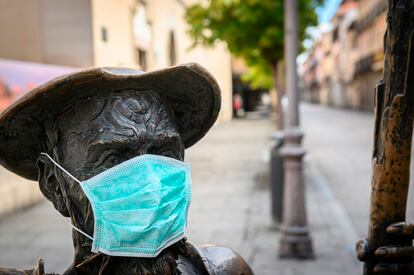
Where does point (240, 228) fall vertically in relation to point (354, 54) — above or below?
below

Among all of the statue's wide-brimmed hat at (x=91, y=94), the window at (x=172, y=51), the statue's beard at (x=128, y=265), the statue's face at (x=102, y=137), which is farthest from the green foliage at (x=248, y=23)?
the statue's beard at (x=128, y=265)

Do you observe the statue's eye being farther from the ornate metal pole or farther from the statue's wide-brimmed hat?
the ornate metal pole

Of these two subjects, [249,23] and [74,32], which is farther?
[249,23]

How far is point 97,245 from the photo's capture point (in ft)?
5.04

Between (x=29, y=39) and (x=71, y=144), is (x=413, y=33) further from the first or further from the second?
(x=29, y=39)

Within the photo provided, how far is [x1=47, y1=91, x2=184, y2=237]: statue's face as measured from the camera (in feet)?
4.94

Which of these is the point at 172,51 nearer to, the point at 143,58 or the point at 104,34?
the point at 143,58

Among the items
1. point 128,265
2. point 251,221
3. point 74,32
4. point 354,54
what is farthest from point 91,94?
point 354,54

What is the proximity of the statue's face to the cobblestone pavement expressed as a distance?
4232 millimetres

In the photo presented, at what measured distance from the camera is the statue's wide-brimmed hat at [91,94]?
4.80ft

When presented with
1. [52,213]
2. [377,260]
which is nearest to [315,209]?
[52,213]

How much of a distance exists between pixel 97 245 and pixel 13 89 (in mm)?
6321

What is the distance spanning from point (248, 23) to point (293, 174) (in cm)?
506

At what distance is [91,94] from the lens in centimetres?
154
